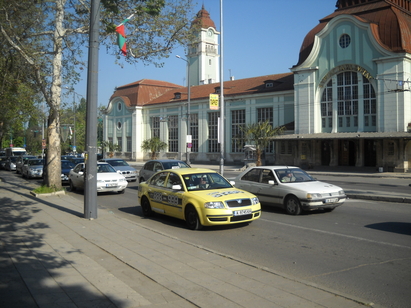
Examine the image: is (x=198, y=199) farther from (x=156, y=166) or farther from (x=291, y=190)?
(x=156, y=166)

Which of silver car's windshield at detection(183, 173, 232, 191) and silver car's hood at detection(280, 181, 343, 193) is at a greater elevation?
silver car's windshield at detection(183, 173, 232, 191)

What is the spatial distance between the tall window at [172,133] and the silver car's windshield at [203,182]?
4709 cm

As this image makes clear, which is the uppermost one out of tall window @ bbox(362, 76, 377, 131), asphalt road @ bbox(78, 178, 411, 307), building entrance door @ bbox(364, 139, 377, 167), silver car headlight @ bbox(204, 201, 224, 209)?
tall window @ bbox(362, 76, 377, 131)

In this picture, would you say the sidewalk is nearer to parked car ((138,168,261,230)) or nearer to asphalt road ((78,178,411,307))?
asphalt road ((78,178,411,307))

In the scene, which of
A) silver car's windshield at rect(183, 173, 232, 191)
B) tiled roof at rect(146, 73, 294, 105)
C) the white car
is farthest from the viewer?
tiled roof at rect(146, 73, 294, 105)

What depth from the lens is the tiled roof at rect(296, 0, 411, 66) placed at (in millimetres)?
34156

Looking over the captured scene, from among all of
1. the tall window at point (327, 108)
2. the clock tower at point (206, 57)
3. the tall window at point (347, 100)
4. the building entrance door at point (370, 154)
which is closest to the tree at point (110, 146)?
the clock tower at point (206, 57)

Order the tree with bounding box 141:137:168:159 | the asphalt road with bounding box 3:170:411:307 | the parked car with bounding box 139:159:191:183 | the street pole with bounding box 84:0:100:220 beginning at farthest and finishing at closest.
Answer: the tree with bounding box 141:137:168:159 → the parked car with bounding box 139:159:191:183 → the street pole with bounding box 84:0:100:220 → the asphalt road with bounding box 3:170:411:307

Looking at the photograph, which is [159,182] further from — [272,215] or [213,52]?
[213,52]

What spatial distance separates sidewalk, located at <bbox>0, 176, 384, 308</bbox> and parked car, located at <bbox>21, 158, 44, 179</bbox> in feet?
66.9

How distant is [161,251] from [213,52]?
74548mm

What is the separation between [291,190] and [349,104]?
28.1 meters

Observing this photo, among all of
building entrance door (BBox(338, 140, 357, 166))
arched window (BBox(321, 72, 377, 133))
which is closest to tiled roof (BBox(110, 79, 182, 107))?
arched window (BBox(321, 72, 377, 133))

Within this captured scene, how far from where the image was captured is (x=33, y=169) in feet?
94.4
